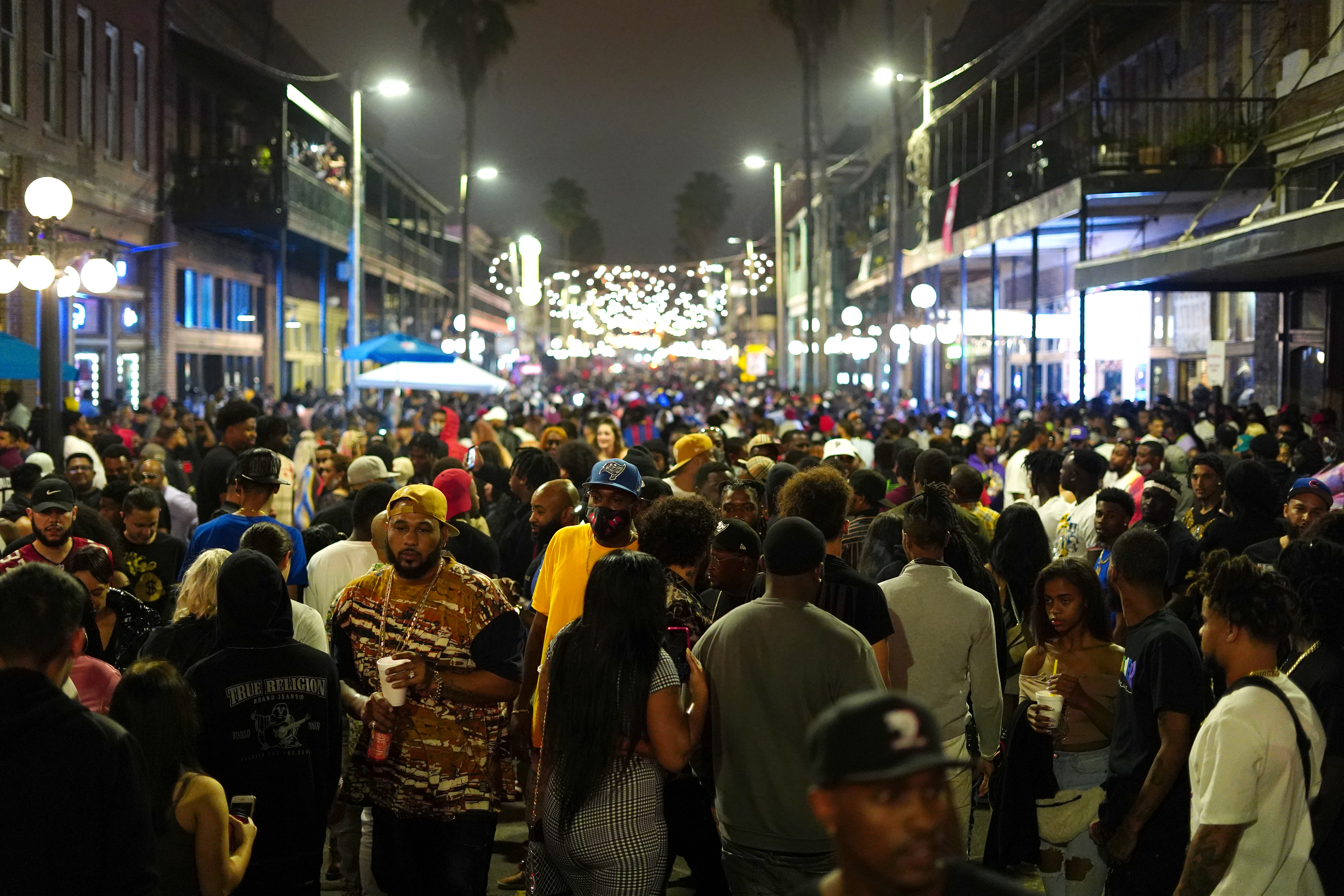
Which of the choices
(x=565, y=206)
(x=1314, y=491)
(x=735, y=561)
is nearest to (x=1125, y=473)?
(x=1314, y=491)

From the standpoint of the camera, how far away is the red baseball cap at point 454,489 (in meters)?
8.01

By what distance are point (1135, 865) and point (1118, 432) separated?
11.3m

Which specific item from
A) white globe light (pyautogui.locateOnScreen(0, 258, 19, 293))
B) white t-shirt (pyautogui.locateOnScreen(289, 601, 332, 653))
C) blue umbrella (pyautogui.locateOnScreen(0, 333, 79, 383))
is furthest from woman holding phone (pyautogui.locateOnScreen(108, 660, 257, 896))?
white globe light (pyautogui.locateOnScreen(0, 258, 19, 293))

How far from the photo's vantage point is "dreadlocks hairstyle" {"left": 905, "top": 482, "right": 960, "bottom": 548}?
18.8 ft

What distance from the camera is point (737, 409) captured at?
33000mm

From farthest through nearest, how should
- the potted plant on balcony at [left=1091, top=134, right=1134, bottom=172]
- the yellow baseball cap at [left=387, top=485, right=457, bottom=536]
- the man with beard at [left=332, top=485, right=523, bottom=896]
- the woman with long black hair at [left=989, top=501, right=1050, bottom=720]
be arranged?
1. the potted plant on balcony at [left=1091, top=134, right=1134, bottom=172]
2. the woman with long black hair at [left=989, top=501, right=1050, bottom=720]
3. the yellow baseball cap at [left=387, top=485, right=457, bottom=536]
4. the man with beard at [left=332, top=485, right=523, bottom=896]

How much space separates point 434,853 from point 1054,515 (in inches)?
207

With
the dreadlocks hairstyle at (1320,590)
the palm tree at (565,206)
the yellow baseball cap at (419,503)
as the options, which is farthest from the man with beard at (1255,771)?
the palm tree at (565,206)

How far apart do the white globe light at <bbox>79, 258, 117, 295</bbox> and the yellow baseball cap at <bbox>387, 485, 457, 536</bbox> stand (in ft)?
27.5

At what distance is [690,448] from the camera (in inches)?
396

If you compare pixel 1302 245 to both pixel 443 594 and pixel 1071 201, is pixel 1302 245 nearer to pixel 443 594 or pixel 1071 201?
pixel 1071 201

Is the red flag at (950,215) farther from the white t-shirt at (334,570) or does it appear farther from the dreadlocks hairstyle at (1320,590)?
the dreadlocks hairstyle at (1320,590)

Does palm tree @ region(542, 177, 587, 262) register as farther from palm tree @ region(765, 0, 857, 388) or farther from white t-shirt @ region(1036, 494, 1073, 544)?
white t-shirt @ region(1036, 494, 1073, 544)

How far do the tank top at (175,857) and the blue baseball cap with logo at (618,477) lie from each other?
2.41 metres
